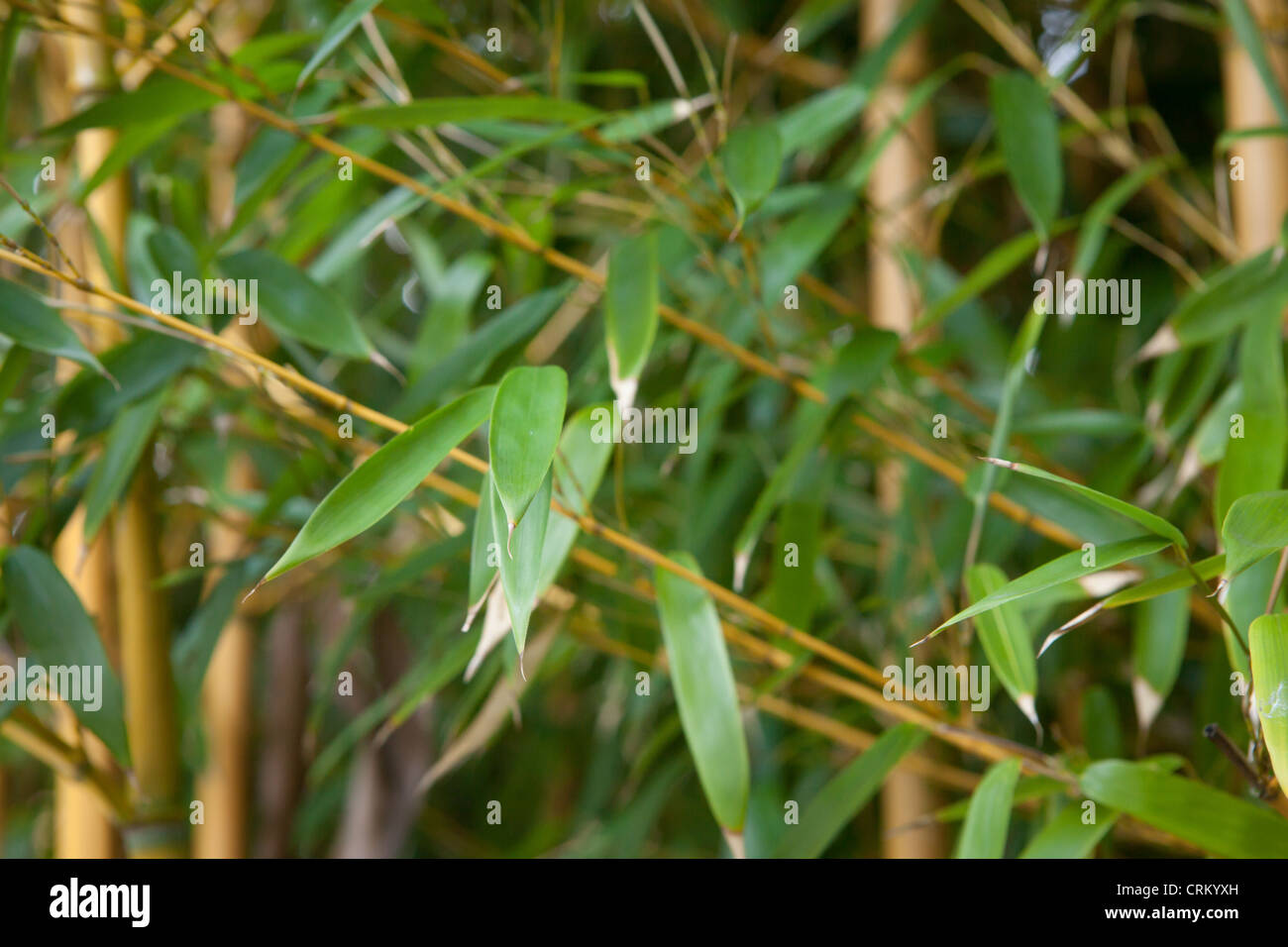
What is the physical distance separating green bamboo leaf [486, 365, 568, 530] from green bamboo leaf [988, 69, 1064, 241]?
29 cm

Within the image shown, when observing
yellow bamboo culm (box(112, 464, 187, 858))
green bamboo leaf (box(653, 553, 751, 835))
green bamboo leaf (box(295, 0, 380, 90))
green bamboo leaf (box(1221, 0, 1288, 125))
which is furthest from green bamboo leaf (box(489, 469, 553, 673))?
green bamboo leaf (box(1221, 0, 1288, 125))

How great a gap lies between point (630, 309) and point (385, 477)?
0.49ft

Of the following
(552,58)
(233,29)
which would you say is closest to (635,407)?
(552,58)

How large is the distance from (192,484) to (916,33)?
67 cm

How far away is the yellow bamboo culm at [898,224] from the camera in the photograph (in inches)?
27.3

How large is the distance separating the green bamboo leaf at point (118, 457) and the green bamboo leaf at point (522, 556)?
0.24 meters

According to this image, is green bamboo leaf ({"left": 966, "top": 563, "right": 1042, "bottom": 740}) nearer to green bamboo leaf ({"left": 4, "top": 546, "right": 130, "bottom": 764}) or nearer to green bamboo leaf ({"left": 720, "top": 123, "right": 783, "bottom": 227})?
green bamboo leaf ({"left": 720, "top": 123, "right": 783, "bottom": 227})

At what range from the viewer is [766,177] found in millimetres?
464

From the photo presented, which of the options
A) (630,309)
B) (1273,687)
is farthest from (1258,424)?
(630,309)

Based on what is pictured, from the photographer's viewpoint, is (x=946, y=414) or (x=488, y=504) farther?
(x=946, y=414)

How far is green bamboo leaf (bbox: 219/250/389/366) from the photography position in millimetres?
498
